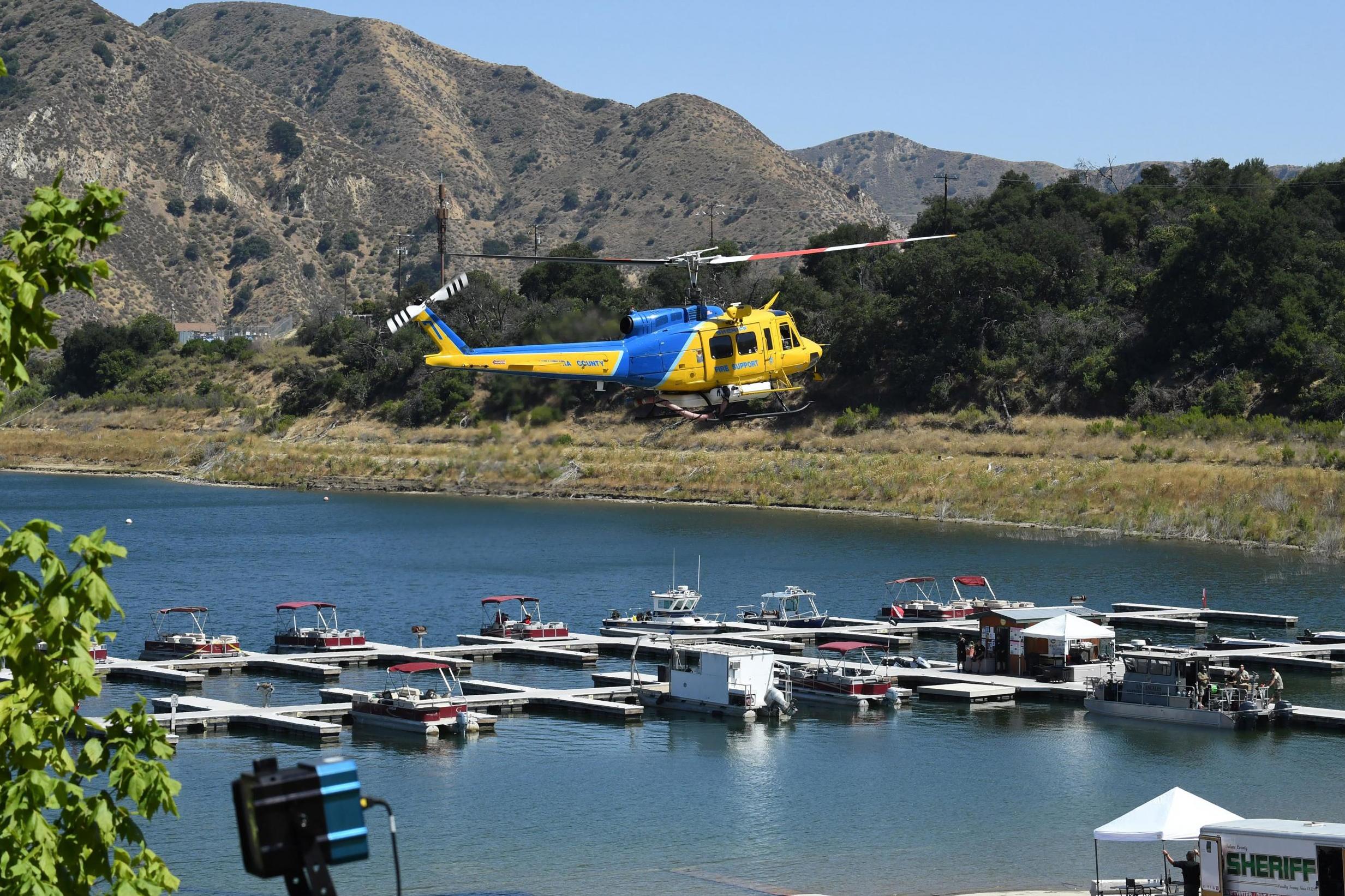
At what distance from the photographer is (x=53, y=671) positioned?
40.4 ft

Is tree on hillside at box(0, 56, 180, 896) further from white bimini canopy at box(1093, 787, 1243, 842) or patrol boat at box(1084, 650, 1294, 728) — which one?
patrol boat at box(1084, 650, 1294, 728)

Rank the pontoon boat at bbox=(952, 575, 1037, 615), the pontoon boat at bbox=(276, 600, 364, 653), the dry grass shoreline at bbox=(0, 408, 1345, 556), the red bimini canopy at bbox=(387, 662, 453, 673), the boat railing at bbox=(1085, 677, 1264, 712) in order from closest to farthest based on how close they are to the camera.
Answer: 1. the boat railing at bbox=(1085, 677, 1264, 712)
2. the red bimini canopy at bbox=(387, 662, 453, 673)
3. the pontoon boat at bbox=(276, 600, 364, 653)
4. the pontoon boat at bbox=(952, 575, 1037, 615)
5. the dry grass shoreline at bbox=(0, 408, 1345, 556)

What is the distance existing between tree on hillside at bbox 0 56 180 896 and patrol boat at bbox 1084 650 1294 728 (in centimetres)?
4332

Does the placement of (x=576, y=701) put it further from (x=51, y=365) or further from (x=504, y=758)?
(x=51, y=365)

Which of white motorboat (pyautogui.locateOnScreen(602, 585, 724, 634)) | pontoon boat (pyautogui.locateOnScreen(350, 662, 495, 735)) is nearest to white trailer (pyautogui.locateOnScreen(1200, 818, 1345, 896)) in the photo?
pontoon boat (pyautogui.locateOnScreen(350, 662, 495, 735))

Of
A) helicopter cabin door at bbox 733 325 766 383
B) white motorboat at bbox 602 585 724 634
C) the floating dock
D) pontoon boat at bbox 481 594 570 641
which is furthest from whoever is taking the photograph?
white motorboat at bbox 602 585 724 634

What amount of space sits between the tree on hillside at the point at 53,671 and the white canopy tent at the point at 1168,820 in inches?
788

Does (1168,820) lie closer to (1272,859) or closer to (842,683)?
(1272,859)

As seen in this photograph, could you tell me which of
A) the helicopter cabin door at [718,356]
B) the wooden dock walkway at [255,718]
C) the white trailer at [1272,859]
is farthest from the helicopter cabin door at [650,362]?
the white trailer at [1272,859]

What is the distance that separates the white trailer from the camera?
25.4 m

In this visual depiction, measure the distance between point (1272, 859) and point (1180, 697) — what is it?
2657 centimetres

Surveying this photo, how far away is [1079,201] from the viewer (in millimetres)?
132125

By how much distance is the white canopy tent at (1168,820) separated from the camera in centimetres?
2891

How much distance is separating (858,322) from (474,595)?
4621cm
